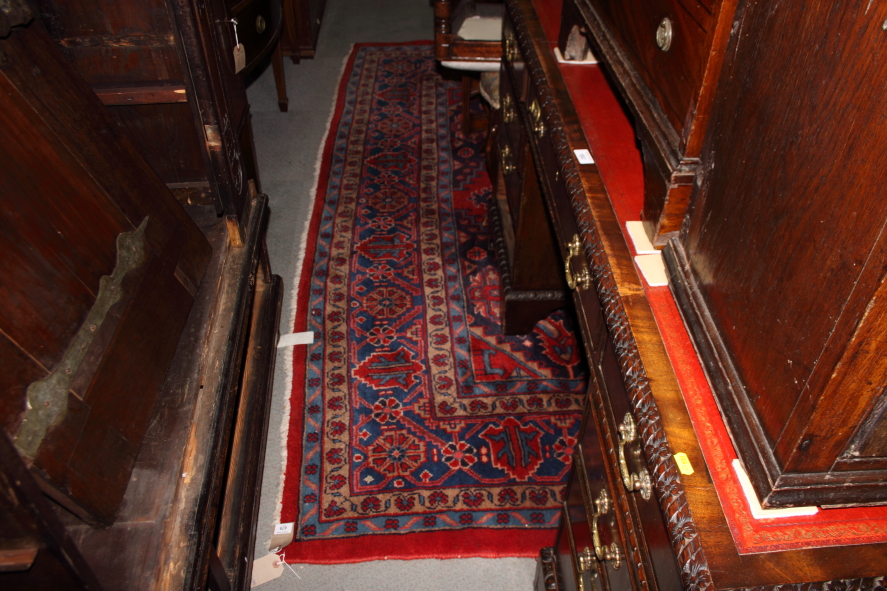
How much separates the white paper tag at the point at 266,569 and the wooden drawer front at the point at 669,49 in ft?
5.81

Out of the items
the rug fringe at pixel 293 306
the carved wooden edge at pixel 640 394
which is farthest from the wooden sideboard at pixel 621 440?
the rug fringe at pixel 293 306

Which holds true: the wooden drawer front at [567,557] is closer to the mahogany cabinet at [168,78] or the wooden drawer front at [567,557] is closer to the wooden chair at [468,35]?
the mahogany cabinet at [168,78]

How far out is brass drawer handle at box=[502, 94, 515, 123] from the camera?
2.54 m

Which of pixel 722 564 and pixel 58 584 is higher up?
pixel 722 564

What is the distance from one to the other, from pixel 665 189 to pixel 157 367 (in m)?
1.20

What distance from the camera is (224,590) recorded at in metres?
1.56

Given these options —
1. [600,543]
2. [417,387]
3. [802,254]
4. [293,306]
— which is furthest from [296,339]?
[802,254]

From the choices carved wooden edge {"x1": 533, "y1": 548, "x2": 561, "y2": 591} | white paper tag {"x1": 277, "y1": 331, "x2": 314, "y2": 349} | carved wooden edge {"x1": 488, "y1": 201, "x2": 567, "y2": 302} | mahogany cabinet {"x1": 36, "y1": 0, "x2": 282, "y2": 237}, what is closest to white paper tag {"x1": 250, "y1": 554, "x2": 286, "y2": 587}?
carved wooden edge {"x1": 533, "y1": 548, "x2": 561, "y2": 591}

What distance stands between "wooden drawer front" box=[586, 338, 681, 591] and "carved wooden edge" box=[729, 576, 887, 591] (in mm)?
126

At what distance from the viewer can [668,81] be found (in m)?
1.25

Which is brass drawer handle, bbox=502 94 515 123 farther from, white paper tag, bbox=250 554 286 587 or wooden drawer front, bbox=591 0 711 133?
white paper tag, bbox=250 554 286 587

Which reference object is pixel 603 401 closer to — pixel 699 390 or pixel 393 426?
pixel 699 390

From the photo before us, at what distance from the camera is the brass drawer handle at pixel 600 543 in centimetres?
115

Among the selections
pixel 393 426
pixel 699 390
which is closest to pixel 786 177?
pixel 699 390
